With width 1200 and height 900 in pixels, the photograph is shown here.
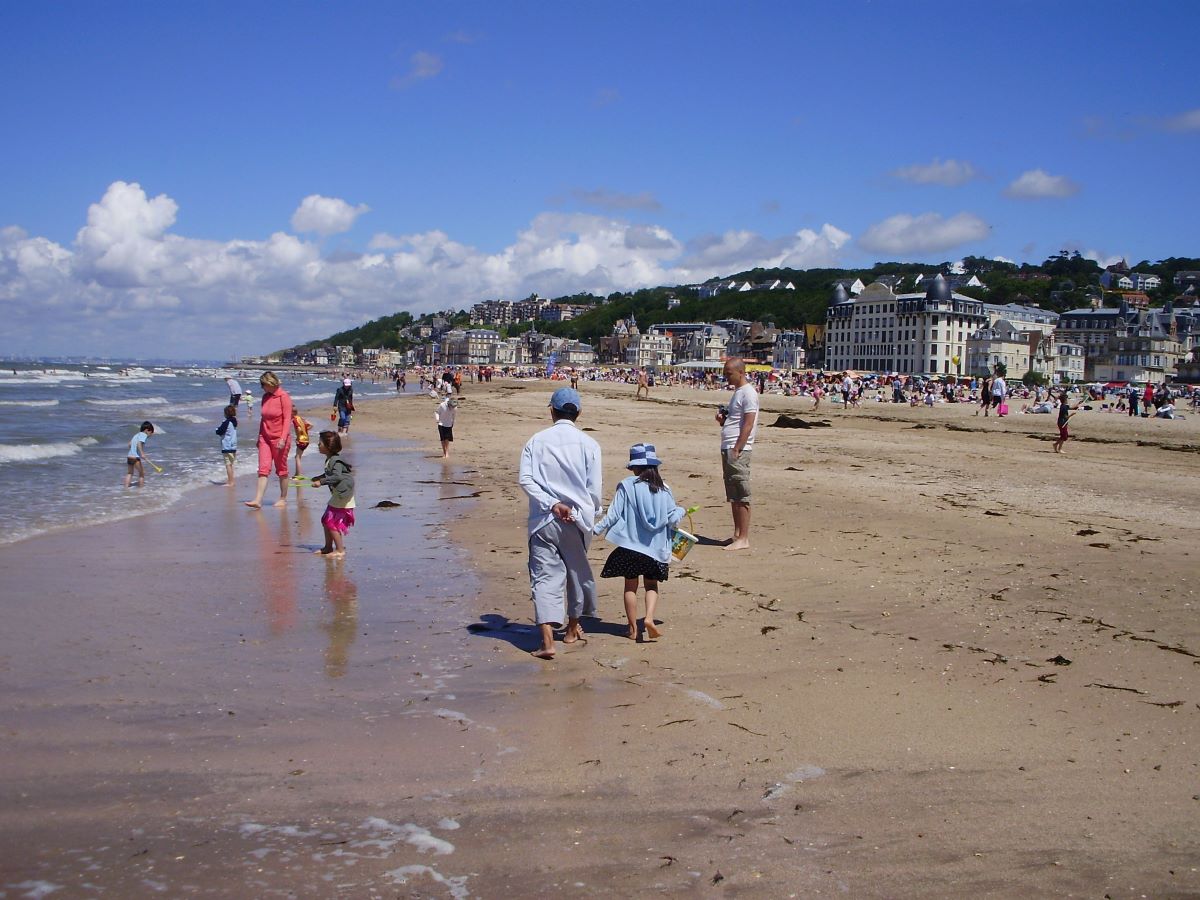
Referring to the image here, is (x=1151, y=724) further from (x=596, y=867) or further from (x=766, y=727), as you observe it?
(x=596, y=867)

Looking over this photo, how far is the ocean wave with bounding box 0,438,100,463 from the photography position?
1739 centimetres

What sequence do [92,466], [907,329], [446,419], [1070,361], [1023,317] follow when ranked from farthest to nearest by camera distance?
[1023,317] → [907,329] → [1070,361] → [446,419] → [92,466]

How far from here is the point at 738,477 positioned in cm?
817

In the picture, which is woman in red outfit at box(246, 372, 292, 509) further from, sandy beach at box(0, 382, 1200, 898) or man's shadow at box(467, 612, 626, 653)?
man's shadow at box(467, 612, 626, 653)

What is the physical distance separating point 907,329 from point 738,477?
367ft

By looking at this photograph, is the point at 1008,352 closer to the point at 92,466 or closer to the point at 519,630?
the point at 92,466

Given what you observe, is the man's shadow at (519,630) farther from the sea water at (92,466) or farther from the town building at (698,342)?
the town building at (698,342)

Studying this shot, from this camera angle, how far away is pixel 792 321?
17800 centimetres

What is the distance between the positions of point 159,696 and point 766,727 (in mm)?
2935

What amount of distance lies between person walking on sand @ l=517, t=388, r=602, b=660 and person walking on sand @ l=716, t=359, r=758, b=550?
118 inches

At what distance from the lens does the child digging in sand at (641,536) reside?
556 cm

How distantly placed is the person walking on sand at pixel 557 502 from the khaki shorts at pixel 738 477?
301 centimetres

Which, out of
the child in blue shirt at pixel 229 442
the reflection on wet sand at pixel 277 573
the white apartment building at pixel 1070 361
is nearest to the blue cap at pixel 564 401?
the reflection on wet sand at pixel 277 573

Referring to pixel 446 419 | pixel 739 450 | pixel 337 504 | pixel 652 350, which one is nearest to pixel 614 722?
pixel 739 450
